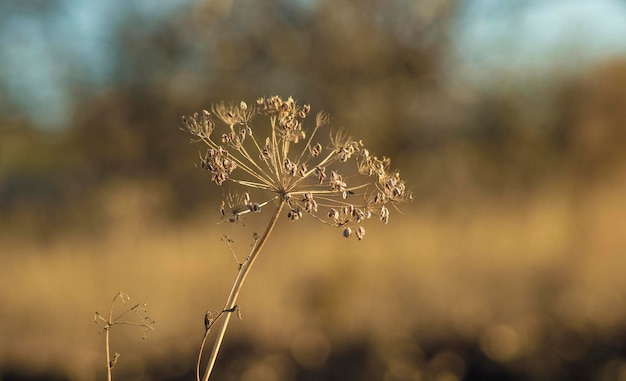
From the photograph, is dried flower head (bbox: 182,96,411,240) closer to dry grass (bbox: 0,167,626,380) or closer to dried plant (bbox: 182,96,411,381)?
dried plant (bbox: 182,96,411,381)

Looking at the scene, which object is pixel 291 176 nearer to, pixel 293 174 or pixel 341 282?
pixel 293 174

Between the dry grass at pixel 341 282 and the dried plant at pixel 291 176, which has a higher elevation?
the dry grass at pixel 341 282

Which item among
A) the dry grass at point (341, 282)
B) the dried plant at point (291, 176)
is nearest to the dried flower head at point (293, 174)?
the dried plant at point (291, 176)

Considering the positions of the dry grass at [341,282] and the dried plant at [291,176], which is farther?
the dry grass at [341,282]

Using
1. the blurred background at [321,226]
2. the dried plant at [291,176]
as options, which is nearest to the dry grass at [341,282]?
the blurred background at [321,226]

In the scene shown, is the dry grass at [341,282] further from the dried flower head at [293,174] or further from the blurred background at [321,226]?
the dried flower head at [293,174]

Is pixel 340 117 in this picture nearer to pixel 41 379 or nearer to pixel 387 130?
pixel 387 130

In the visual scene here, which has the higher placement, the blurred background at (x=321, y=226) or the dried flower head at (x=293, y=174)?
the blurred background at (x=321, y=226)

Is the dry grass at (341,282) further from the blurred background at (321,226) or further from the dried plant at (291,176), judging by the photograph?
the dried plant at (291,176)
